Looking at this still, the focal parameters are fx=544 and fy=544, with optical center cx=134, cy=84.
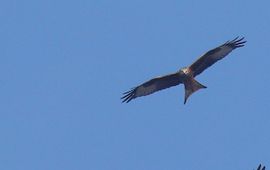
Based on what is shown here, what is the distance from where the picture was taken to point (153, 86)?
2112 centimetres

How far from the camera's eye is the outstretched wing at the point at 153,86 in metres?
20.7

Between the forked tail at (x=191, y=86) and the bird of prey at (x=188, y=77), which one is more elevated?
the bird of prey at (x=188, y=77)

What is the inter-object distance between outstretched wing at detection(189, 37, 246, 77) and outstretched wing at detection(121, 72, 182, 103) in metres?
0.94

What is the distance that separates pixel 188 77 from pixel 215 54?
5.06 feet


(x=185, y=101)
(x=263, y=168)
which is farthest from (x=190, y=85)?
(x=263, y=168)

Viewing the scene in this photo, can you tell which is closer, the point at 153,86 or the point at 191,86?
the point at 191,86

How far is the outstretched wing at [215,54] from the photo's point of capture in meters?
20.2

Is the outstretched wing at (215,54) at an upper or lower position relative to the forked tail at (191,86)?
upper

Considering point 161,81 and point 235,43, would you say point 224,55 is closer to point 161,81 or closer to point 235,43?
point 235,43

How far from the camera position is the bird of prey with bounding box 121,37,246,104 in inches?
770

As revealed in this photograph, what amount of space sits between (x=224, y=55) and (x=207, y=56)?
2.13ft

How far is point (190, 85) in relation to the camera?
1944 cm

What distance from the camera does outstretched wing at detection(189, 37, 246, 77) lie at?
20234 mm

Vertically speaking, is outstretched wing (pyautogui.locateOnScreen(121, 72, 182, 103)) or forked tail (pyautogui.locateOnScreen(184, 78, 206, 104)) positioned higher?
outstretched wing (pyautogui.locateOnScreen(121, 72, 182, 103))
